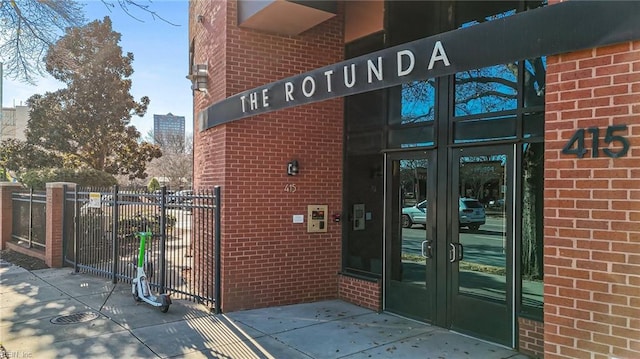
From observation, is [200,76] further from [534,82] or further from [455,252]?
[534,82]

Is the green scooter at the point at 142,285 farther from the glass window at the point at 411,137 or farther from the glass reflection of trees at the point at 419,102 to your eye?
the glass reflection of trees at the point at 419,102

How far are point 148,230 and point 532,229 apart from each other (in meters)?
5.90

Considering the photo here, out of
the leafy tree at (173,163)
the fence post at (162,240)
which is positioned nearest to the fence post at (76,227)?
the fence post at (162,240)

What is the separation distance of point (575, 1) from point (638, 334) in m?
2.28

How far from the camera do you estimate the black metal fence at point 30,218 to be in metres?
10.8

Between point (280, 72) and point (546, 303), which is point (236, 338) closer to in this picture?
point (546, 303)

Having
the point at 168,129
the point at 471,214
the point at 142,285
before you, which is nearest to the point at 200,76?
the point at 142,285

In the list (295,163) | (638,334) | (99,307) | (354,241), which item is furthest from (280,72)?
(638,334)

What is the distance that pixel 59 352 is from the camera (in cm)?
468

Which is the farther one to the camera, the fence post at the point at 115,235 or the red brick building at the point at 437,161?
the fence post at the point at 115,235

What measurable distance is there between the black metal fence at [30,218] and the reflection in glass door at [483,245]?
9.55m

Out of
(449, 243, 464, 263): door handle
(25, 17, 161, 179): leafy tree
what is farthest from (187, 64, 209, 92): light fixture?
(25, 17, 161, 179): leafy tree

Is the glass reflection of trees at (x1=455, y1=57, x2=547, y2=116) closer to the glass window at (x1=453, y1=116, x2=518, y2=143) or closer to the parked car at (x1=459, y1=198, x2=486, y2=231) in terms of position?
the glass window at (x1=453, y1=116, x2=518, y2=143)

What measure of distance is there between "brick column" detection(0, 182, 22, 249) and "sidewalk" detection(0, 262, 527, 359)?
6258mm
